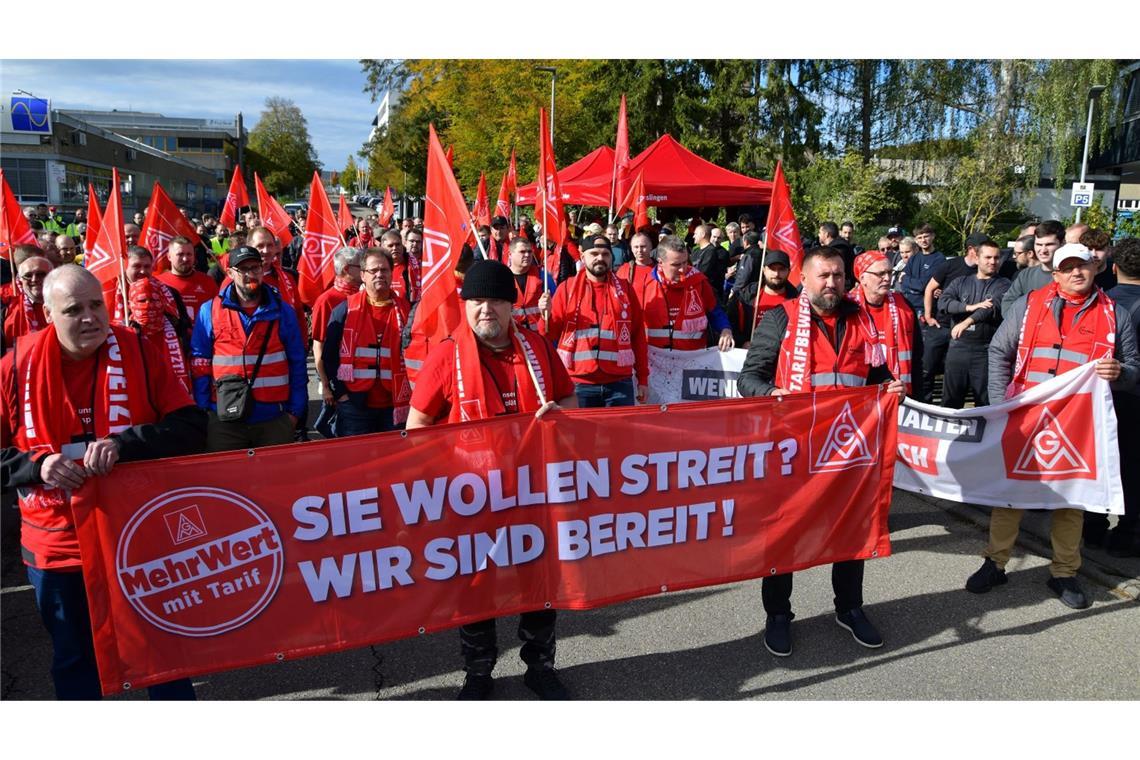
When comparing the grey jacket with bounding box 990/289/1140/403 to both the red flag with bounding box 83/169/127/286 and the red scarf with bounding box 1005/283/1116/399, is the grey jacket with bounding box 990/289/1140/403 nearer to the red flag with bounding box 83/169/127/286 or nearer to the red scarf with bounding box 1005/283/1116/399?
the red scarf with bounding box 1005/283/1116/399

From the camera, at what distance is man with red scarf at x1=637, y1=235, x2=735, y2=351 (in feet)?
22.8

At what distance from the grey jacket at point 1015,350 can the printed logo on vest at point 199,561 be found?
14.6 ft

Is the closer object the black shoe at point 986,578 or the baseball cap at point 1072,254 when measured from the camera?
the baseball cap at point 1072,254

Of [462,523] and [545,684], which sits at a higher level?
[462,523]

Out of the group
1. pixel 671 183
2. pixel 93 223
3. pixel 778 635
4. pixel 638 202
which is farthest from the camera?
pixel 671 183

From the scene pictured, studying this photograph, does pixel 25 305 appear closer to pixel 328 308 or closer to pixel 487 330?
pixel 328 308

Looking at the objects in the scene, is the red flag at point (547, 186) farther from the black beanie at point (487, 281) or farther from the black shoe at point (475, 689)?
the black shoe at point (475, 689)

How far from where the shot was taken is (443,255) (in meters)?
4.62

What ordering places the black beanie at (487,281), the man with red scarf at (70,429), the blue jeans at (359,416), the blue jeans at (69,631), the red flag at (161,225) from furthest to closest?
the red flag at (161,225) → the blue jeans at (359,416) → the black beanie at (487,281) → the blue jeans at (69,631) → the man with red scarf at (70,429)

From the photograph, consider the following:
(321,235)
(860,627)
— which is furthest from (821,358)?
(321,235)

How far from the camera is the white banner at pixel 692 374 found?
6.94 m

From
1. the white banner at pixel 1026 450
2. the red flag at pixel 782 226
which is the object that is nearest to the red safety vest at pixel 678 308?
the red flag at pixel 782 226

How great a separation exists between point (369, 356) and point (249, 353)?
2.80ft

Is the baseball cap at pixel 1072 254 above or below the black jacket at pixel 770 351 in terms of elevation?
above
